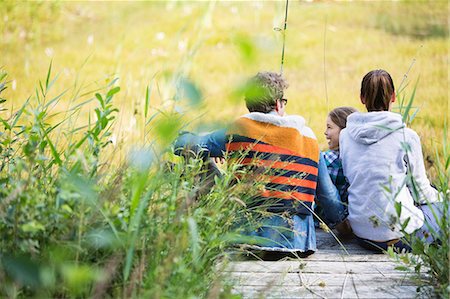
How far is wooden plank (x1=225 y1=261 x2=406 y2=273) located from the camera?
10.4 feet

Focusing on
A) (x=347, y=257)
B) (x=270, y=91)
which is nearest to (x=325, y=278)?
(x=347, y=257)

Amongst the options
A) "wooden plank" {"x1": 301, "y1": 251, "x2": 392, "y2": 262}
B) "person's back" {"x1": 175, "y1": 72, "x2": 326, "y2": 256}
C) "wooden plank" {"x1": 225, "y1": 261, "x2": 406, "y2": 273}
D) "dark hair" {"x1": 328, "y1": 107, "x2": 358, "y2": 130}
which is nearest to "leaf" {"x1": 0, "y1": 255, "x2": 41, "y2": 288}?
"wooden plank" {"x1": 225, "y1": 261, "x2": 406, "y2": 273}

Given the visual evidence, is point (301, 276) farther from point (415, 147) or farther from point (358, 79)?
point (358, 79)

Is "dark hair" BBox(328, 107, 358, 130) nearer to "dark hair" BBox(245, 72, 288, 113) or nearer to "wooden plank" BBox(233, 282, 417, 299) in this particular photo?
"dark hair" BBox(245, 72, 288, 113)

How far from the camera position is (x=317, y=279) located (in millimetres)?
3066

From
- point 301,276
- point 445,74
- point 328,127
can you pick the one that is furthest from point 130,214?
point 445,74

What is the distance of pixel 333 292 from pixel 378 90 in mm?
1384

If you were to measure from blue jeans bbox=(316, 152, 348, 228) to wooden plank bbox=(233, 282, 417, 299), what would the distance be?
97 centimetres

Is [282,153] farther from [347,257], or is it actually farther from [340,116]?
[340,116]

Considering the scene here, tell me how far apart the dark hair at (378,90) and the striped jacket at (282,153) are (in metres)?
0.43

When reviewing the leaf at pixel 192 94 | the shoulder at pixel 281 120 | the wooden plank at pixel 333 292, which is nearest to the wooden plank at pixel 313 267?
the wooden plank at pixel 333 292

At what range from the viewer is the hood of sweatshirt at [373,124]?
3789mm

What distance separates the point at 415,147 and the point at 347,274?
2.99ft

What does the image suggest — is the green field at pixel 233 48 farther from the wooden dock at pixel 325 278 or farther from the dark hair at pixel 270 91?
the wooden dock at pixel 325 278
